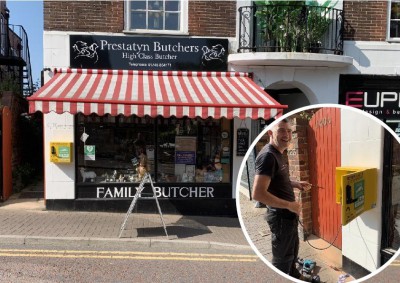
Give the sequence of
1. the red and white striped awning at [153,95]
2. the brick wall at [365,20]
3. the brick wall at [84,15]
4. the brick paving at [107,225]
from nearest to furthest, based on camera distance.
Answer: the red and white striped awning at [153,95] < the brick paving at [107,225] < the brick wall at [84,15] < the brick wall at [365,20]

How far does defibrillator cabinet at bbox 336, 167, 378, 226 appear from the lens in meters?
0.96

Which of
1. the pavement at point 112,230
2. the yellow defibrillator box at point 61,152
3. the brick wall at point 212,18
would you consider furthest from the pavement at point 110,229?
the brick wall at point 212,18

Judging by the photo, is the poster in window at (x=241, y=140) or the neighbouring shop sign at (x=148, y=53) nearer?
the neighbouring shop sign at (x=148, y=53)

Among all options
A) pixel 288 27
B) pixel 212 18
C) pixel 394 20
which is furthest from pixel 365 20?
pixel 212 18

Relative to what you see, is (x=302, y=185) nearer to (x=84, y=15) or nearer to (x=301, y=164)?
(x=301, y=164)

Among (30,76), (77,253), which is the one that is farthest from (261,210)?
(30,76)

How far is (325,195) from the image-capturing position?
3.46 ft

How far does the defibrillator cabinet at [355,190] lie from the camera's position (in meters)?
0.96

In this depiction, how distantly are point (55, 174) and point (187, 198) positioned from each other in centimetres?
283

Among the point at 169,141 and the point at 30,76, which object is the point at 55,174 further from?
A: the point at 30,76

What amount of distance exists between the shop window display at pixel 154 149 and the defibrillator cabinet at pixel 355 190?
8.33 metres

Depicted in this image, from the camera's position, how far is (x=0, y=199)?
960cm

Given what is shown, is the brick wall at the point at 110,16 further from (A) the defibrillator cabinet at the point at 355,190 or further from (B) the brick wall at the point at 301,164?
(A) the defibrillator cabinet at the point at 355,190

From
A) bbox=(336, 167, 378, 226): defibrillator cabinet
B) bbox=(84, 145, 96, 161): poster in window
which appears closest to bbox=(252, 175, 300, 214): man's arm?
bbox=(336, 167, 378, 226): defibrillator cabinet
